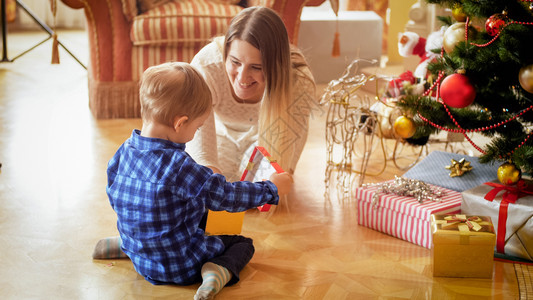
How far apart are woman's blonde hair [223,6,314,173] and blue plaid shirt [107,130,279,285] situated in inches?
17.3

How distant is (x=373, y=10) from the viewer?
15.8ft

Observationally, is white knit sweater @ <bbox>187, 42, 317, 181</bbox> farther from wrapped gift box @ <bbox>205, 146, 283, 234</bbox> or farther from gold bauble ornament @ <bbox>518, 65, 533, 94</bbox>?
gold bauble ornament @ <bbox>518, 65, 533, 94</bbox>

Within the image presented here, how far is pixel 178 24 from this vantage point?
123 inches

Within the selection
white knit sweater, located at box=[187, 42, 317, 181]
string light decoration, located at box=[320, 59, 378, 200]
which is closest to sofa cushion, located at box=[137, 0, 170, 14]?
white knit sweater, located at box=[187, 42, 317, 181]

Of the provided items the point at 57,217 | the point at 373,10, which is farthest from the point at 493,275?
the point at 373,10

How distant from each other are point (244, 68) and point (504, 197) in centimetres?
81

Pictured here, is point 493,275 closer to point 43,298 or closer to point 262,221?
point 262,221

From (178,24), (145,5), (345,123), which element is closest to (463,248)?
(345,123)

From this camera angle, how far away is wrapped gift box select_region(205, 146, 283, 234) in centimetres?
183

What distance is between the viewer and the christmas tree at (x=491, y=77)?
1.73 m

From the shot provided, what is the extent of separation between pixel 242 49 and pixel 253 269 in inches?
24.6

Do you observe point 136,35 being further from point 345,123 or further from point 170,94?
point 170,94

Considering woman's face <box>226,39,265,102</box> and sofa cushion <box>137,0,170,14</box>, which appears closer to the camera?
woman's face <box>226,39,265,102</box>

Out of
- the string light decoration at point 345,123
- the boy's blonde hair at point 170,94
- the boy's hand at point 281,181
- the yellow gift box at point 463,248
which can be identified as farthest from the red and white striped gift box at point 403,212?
the boy's blonde hair at point 170,94
